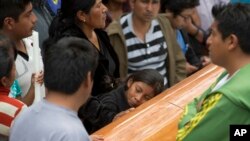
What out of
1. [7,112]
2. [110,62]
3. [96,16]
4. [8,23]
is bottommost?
[110,62]

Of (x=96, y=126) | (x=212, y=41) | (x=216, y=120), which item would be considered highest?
(x=212, y=41)

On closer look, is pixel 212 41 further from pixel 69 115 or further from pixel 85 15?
pixel 85 15

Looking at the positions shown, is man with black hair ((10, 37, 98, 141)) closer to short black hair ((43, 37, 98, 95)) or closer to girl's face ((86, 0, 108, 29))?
short black hair ((43, 37, 98, 95))

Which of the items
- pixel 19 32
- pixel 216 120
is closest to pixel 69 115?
pixel 216 120

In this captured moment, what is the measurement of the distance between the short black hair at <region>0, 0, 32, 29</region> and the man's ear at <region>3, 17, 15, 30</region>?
0.01 m

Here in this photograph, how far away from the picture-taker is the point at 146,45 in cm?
400

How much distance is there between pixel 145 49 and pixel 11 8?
3.45 feet

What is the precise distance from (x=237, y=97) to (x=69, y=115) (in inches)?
22.1

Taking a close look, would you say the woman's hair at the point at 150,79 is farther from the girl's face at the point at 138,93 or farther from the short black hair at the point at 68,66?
the short black hair at the point at 68,66

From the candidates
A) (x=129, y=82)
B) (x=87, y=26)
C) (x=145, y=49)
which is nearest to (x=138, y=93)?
(x=129, y=82)

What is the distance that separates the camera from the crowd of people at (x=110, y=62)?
216cm

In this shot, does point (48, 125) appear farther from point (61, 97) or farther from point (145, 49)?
point (145, 49)

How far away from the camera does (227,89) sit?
2.12 metres

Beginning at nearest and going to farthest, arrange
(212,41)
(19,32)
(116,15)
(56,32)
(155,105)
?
(212,41), (155,105), (19,32), (56,32), (116,15)
